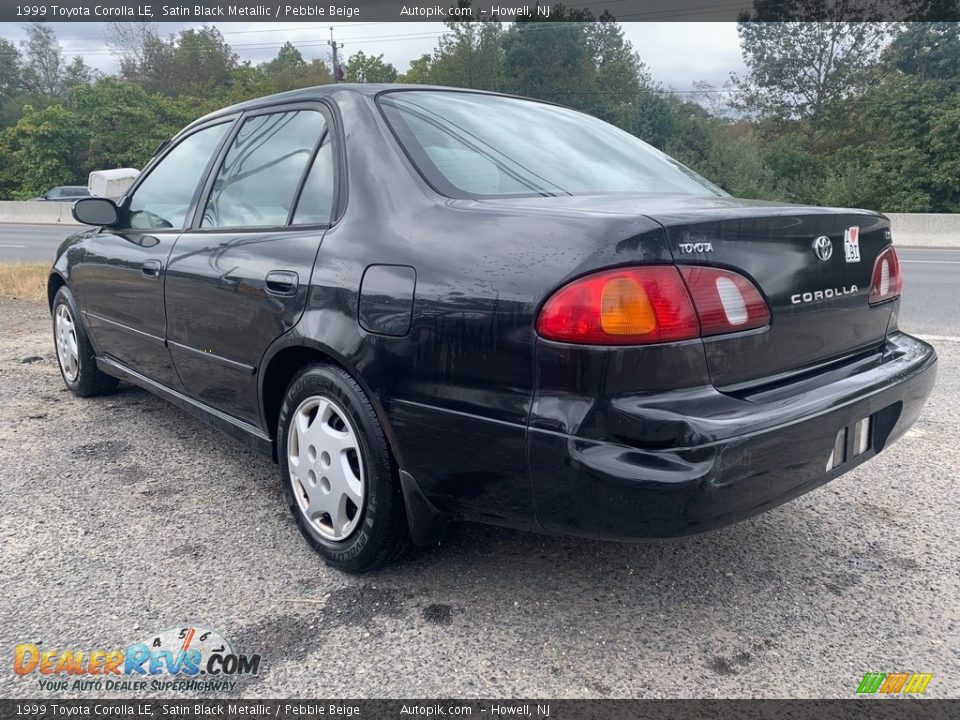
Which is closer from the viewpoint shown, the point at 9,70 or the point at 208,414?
the point at 208,414

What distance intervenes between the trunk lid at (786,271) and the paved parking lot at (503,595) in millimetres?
777

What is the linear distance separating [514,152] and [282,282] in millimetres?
916

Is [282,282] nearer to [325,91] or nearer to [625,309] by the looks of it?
[325,91]

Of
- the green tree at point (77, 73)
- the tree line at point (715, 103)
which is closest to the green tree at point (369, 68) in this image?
the tree line at point (715, 103)

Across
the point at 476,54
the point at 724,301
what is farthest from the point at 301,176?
the point at 476,54

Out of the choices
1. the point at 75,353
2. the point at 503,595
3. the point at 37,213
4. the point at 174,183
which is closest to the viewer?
the point at 503,595

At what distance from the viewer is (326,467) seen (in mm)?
2512

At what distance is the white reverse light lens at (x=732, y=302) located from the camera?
193 cm

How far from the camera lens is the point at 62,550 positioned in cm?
270

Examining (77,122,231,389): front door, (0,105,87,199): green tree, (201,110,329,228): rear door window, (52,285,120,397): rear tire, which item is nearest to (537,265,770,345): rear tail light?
(201,110,329,228): rear door window

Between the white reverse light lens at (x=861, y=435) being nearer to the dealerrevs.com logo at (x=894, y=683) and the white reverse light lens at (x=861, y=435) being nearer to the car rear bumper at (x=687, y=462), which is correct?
the car rear bumper at (x=687, y=462)

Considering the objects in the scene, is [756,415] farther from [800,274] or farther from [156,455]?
[156,455]

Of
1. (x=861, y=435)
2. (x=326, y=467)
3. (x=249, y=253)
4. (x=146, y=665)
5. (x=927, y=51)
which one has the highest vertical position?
(x=927, y=51)

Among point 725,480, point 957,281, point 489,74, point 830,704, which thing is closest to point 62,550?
point 725,480
